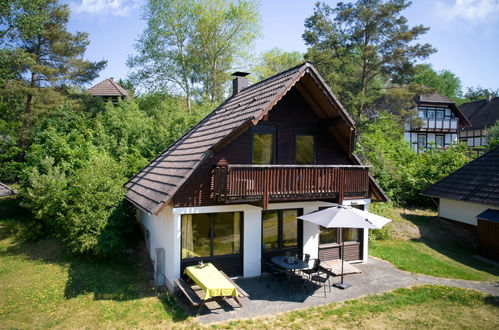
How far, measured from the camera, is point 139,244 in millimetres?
15188

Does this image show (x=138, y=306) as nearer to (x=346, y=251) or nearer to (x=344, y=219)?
(x=344, y=219)

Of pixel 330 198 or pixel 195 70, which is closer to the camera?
pixel 330 198

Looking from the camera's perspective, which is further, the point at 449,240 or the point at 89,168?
the point at 449,240

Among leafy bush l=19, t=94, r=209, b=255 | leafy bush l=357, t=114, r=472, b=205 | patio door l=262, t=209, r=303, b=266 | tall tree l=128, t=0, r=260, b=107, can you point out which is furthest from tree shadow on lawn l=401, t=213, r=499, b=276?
tall tree l=128, t=0, r=260, b=107

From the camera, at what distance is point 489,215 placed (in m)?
15.3

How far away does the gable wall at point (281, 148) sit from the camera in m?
10.7

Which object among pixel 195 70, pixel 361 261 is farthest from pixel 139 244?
pixel 195 70

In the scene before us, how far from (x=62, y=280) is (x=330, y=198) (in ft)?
30.7

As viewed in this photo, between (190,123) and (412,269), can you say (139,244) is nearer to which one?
(190,123)

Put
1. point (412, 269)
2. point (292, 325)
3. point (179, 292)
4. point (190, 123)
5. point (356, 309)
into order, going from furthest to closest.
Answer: point (190, 123) → point (412, 269) → point (179, 292) → point (356, 309) → point (292, 325)

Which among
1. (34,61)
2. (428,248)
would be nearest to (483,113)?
(428,248)

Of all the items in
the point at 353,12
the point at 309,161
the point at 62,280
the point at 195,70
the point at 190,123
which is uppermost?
the point at 353,12

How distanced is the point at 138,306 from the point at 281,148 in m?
6.71

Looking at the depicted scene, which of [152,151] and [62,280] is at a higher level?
[152,151]
